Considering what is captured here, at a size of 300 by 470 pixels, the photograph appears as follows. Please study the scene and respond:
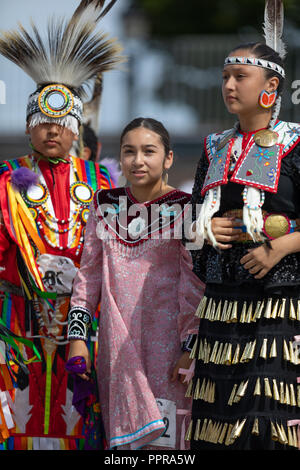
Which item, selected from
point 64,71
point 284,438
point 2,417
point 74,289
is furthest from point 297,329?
point 64,71

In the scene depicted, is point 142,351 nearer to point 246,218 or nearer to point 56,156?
point 246,218

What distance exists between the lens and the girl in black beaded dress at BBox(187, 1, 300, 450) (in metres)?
2.91

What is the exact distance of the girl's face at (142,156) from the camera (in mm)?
3496

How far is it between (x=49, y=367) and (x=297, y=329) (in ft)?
4.58

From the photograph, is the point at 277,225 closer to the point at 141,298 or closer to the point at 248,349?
the point at 248,349

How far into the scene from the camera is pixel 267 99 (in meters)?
3.08

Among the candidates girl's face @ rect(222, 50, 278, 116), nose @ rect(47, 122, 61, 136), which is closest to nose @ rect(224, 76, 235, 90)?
girl's face @ rect(222, 50, 278, 116)

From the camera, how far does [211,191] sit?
3104mm

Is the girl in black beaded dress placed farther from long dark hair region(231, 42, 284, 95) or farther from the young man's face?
the young man's face

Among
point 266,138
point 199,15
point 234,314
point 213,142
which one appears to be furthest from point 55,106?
point 199,15

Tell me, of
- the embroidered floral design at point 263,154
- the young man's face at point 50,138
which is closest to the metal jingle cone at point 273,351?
the embroidered floral design at point 263,154

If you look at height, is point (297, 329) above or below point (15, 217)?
below

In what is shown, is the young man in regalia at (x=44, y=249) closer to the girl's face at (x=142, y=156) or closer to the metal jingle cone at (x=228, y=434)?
the girl's face at (x=142, y=156)

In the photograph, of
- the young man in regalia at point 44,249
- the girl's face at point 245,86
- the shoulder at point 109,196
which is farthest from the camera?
the young man in regalia at point 44,249
